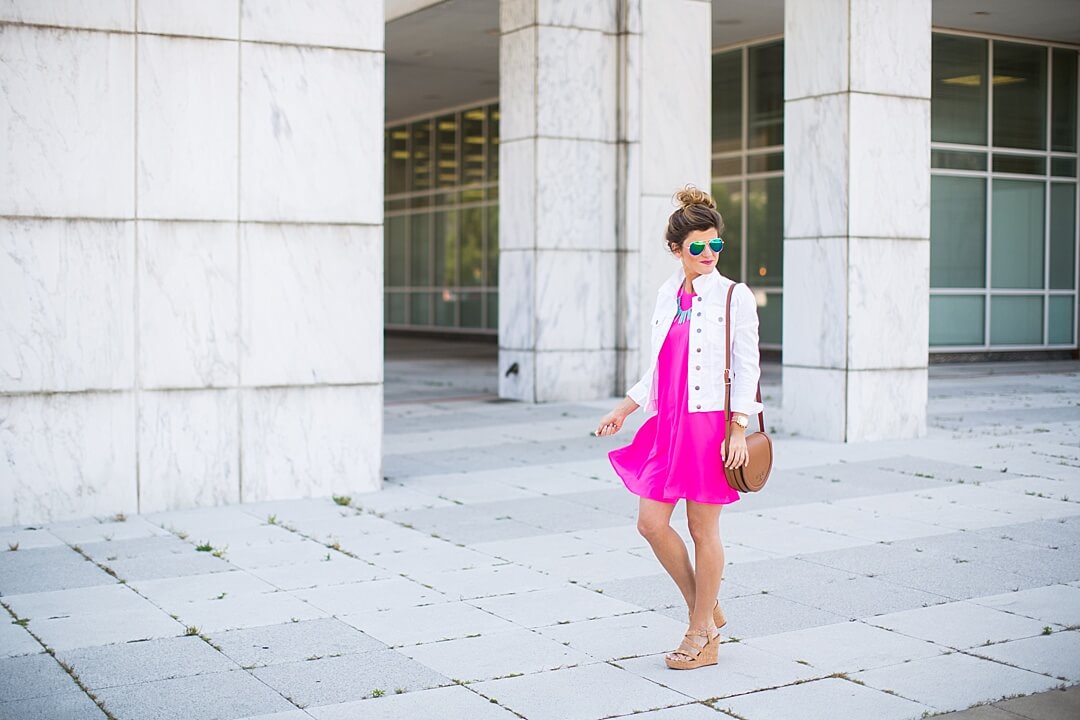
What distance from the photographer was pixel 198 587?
265 inches

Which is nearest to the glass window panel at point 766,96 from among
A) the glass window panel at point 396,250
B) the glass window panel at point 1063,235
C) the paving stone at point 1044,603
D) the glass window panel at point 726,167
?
the glass window panel at point 726,167

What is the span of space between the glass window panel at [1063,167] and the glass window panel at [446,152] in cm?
1476

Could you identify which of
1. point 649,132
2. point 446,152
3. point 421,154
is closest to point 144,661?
point 649,132

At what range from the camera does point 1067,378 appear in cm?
1995

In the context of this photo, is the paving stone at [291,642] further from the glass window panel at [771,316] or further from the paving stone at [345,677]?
the glass window panel at [771,316]

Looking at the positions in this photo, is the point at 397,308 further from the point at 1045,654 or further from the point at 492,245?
the point at 1045,654

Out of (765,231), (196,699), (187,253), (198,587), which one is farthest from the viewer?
(765,231)

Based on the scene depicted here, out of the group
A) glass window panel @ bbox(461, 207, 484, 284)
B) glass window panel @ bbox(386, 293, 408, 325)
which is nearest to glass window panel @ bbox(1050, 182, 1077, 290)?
glass window panel @ bbox(461, 207, 484, 284)

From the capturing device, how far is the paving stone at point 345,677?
4988 mm

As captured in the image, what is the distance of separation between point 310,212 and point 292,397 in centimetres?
135

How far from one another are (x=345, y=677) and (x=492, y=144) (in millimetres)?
27437

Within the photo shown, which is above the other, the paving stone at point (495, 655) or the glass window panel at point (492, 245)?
the glass window panel at point (492, 245)

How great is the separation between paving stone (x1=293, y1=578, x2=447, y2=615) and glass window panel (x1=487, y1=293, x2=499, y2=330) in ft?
81.8

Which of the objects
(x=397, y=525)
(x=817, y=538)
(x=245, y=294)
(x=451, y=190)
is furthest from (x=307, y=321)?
A: (x=451, y=190)
